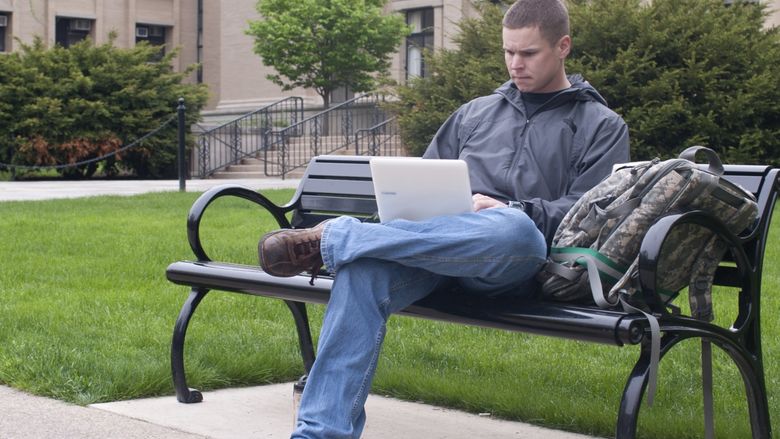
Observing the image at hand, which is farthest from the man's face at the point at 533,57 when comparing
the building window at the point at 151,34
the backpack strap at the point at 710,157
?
the building window at the point at 151,34

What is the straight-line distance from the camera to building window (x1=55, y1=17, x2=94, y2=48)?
40094 mm

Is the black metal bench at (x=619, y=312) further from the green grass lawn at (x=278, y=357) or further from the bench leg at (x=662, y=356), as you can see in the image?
the green grass lawn at (x=278, y=357)

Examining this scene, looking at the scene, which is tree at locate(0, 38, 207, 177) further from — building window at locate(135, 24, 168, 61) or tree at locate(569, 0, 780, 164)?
building window at locate(135, 24, 168, 61)

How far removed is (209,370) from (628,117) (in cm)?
1087

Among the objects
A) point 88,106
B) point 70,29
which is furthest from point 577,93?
point 70,29

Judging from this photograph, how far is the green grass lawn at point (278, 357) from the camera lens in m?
4.39

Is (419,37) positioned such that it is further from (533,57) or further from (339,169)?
(533,57)

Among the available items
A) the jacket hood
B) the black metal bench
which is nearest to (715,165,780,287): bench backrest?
the black metal bench

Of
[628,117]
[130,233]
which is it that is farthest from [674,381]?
[628,117]

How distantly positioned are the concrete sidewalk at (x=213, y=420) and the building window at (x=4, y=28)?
36.2 meters

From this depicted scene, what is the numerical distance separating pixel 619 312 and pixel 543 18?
1.25 m

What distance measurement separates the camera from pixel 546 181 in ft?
13.4

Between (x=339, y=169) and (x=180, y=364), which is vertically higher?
(x=339, y=169)

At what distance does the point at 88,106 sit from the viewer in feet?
78.0
